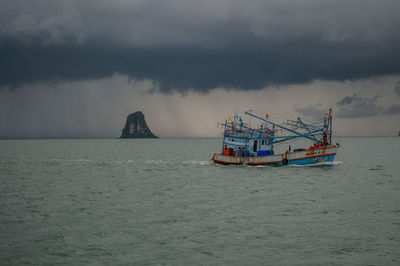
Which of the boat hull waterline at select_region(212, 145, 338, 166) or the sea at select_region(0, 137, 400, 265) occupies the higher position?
the boat hull waterline at select_region(212, 145, 338, 166)

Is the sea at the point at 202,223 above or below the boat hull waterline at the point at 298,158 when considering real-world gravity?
below

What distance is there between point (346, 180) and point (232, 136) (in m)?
20.7

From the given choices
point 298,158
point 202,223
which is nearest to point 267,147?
point 298,158

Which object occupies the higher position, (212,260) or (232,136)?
(232,136)

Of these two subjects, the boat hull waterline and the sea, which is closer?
the sea

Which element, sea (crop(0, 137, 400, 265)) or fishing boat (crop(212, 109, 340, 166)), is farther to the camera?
fishing boat (crop(212, 109, 340, 166))

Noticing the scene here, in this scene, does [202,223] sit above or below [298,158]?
below

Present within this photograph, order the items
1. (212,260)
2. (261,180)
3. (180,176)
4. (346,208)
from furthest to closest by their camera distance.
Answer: (180,176), (261,180), (346,208), (212,260)

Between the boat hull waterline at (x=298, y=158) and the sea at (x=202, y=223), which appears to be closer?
the sea at (x=202, y=223)

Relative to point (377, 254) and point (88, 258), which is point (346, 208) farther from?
point (88, 258)

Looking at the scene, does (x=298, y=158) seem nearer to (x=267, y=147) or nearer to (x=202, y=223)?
(x=267, y=147)

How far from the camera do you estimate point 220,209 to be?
29.8 meters

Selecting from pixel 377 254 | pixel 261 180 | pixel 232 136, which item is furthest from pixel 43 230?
pixel 232 136

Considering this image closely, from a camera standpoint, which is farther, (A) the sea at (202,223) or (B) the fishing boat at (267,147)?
(B) the fishing boat at (267,147)
